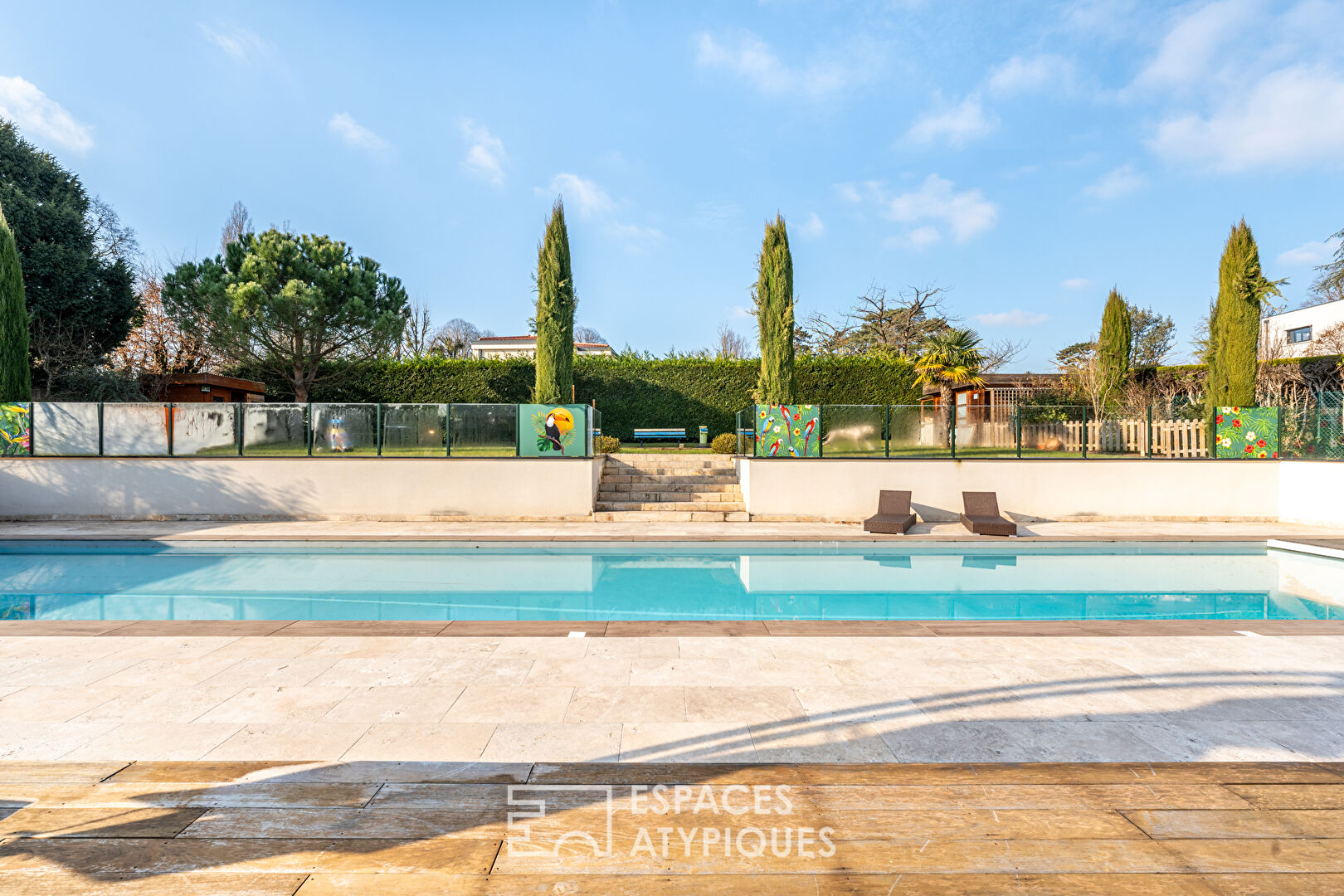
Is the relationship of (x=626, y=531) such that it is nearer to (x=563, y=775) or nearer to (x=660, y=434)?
(x=563, y=775)

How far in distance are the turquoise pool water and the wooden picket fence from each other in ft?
10.2

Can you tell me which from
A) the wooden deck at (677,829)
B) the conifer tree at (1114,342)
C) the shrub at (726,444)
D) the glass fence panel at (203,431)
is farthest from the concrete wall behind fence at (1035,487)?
the glass fence panel at (203,431)

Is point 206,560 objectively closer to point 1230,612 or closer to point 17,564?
point 17,564

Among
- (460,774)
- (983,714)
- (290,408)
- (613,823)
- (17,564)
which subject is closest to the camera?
(613,823)

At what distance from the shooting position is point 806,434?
14.0 meters

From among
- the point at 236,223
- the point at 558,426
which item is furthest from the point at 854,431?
the point at 236,223

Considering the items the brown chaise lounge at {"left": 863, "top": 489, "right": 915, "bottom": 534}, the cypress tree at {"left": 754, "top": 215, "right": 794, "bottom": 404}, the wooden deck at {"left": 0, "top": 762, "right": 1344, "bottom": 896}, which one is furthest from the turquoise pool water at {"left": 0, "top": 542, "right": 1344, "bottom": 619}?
the cypress tree at {"left": 754, "top": 215, "right": 794, "bottom": 404}

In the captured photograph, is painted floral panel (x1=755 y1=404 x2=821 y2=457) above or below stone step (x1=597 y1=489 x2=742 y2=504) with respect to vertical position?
above

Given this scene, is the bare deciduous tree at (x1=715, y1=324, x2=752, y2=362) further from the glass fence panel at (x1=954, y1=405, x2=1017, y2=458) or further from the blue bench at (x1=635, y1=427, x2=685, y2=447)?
the glass fence panel at (x1=954, y1=405, x2=1017, y2=458)

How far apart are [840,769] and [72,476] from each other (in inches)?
682

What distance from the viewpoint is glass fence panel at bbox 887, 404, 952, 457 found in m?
13.8

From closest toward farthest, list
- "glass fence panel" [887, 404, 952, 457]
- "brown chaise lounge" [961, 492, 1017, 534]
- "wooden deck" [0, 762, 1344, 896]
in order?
"wooden deck" [0, 762, 1344, 896]
"brown chaise lounge" [961, 492, 1017, 534]
"glass fence panel" [887, 404, 952, 457]

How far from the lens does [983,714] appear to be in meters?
3.87

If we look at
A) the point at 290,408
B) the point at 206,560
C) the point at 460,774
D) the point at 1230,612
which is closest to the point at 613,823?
the point at 460,774
